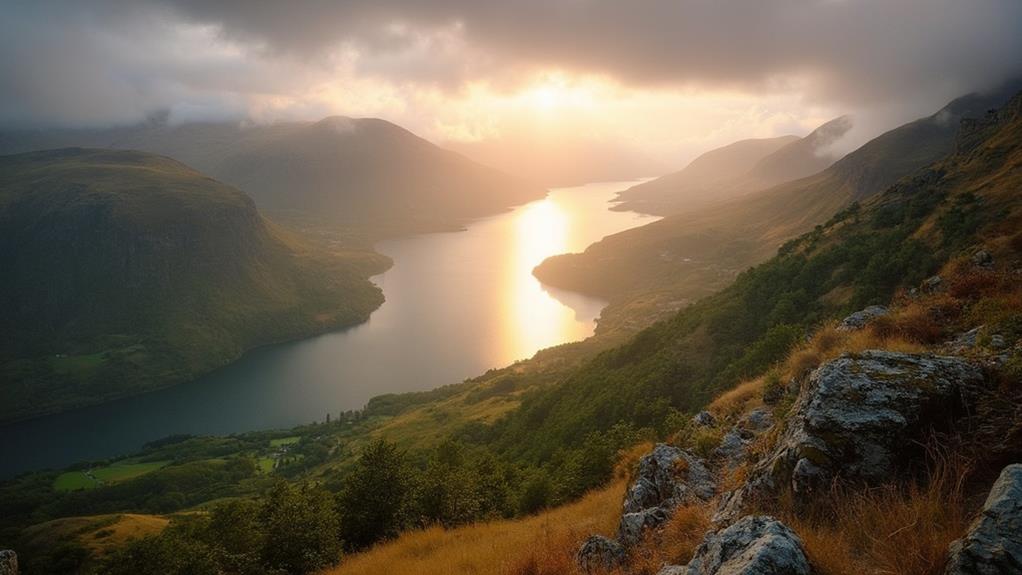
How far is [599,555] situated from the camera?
1075 cm

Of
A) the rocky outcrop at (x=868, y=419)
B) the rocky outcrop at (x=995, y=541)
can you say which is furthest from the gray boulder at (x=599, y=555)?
the rocky outcrop at (x=995, y=541)

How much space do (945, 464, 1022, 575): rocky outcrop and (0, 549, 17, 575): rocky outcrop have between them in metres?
35.8

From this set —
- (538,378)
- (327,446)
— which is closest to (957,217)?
(538,378)

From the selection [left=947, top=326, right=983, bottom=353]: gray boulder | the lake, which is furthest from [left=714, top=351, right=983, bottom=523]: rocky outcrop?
the lake

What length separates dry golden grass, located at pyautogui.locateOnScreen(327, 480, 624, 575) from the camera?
11.8 meters

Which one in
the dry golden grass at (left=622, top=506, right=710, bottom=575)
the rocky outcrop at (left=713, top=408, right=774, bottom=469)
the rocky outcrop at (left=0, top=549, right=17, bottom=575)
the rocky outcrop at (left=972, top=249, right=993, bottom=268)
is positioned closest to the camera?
the dry golden grass at (left=622, top=506, right=710, bottom=575)

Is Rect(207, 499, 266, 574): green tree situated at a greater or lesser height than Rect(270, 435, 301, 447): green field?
greater

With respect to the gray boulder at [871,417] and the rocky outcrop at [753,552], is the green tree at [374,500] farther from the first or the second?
the gray boulder at [871,417]

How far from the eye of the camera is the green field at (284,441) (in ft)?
427

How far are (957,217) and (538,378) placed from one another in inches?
3621

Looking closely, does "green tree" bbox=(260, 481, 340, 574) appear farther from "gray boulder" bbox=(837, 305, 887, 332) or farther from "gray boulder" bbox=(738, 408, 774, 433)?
"gray boulder" bbox=(837, 305, 887, 332)

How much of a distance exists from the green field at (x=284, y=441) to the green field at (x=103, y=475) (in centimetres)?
2764

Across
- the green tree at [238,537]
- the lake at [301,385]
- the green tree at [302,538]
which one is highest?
the green tree at [302,538]

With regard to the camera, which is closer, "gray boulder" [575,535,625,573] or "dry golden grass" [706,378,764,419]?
"gray boulder" [575,535,625,573]
